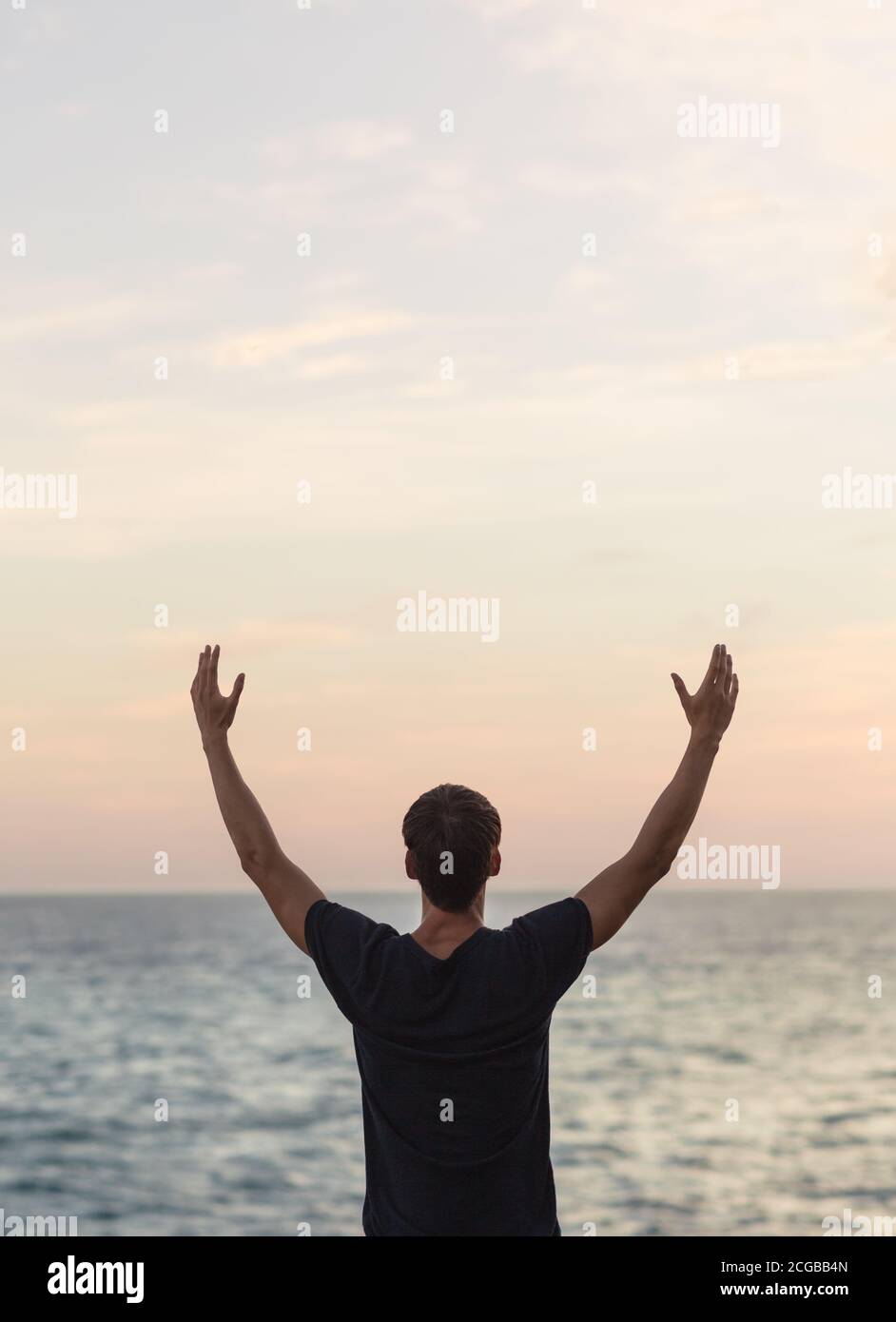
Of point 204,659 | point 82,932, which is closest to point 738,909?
point 82,932

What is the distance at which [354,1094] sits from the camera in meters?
39.4

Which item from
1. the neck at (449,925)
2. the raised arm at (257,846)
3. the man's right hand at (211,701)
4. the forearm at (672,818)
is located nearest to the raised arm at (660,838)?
the forearm at (672,818)

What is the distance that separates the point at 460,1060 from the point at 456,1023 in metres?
0.09

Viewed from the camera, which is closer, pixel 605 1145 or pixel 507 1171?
pixel 507 1171

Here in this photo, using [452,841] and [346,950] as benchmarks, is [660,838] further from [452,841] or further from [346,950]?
[346,950]

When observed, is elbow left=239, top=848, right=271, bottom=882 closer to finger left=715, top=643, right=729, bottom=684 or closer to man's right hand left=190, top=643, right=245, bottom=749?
man's right hand left=190, top=643, right=245, bottom=749

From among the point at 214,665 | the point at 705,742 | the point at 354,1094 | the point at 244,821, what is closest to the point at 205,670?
the point at 214,665

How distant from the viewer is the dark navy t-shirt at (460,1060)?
10.7 ft

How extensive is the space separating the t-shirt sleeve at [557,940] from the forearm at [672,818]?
0.80 ft

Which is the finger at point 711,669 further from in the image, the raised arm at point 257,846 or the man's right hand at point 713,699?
the raised arm at point 257,846

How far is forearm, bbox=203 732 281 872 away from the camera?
3572 millimetres
